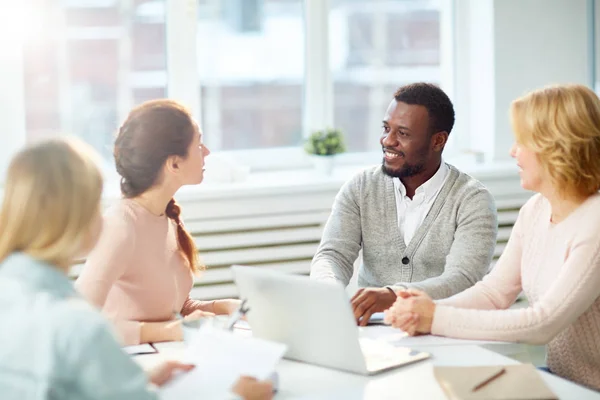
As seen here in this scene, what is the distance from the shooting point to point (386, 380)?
67.9 inches

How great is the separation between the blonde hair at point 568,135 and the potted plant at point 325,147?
179 centimetres

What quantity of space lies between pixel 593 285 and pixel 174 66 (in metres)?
2.31

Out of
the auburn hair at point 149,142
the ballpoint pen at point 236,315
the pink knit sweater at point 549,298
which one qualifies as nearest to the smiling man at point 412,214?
the pink knit sweater at point 549,298

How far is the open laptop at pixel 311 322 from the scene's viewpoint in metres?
1.71

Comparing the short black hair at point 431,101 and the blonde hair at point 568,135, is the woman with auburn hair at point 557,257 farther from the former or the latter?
the short black hair at point 431,101

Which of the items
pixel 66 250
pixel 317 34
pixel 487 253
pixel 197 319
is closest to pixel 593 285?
pixel 487 253

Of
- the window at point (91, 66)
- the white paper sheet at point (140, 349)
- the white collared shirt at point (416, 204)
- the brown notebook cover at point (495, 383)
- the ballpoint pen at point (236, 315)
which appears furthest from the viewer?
the window at point (91, 66)

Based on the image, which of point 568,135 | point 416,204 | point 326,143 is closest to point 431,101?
point 416,204

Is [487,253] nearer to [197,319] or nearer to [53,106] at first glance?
[197,319]

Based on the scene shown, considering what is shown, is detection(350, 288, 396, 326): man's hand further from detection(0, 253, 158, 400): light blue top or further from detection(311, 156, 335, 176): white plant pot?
detection(311, 156, 335, 176): white plant pot

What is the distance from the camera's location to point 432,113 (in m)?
2.73

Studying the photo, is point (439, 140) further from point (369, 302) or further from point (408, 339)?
point (408, 339)

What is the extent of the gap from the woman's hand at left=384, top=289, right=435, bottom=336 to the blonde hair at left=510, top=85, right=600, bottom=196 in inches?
15.7

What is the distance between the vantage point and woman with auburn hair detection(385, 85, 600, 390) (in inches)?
77.4
